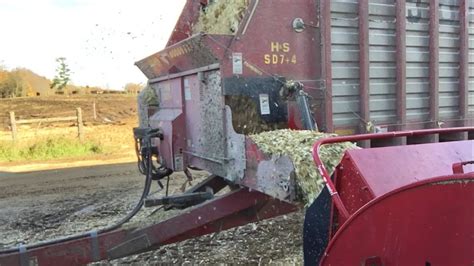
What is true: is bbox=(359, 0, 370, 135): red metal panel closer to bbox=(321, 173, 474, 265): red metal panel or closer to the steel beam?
the steel beam

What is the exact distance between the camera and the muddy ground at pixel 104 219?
4.76 m

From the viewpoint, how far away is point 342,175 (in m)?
2.24

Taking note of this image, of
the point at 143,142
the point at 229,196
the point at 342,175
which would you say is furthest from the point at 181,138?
the point at 342,175

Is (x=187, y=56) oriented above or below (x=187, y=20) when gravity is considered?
below

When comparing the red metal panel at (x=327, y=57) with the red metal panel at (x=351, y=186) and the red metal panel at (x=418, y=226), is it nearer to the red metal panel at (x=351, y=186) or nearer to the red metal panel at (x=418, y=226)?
the red metal panel at (x=351, y=186)

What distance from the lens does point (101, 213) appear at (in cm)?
663

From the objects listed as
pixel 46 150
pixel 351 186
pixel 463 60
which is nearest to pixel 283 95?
pixel 351 186

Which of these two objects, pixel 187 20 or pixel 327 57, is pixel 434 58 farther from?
pixel 187 20

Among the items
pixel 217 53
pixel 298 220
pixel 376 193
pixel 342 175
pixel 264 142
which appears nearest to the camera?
pixel 376 193

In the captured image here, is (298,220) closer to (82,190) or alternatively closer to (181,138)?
(181,138)

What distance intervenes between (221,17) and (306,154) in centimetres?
213

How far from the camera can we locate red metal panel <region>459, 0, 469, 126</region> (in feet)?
14.1

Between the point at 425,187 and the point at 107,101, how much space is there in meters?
26.7

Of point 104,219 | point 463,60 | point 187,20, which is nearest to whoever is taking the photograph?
point 463,60
